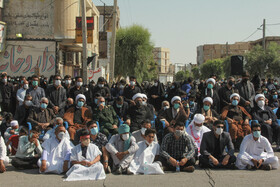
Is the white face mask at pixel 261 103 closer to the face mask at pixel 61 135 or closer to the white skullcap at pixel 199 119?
the white skullcap at pixel 199 119

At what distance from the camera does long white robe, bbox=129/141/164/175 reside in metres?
7.53

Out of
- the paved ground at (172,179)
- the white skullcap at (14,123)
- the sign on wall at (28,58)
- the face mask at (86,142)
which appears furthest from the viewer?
the sign on wall at (28,58)

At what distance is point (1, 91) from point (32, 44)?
41.9 ft

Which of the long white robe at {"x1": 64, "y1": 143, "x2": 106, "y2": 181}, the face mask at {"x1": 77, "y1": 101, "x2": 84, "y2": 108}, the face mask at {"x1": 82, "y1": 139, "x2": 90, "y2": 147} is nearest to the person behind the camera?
the long white robe at {"x1": 64, "y1": 143, "x2": 106, "y2": 181}

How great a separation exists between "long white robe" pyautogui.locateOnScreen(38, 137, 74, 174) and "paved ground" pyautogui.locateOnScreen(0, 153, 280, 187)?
0.20 meters

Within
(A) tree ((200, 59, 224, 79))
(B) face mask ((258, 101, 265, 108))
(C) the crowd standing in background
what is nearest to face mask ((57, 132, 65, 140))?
(C) the crowd standing in background

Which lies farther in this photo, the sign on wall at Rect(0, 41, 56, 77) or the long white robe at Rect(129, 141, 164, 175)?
the sign on wall at Rect(0, 41, 56, 77)

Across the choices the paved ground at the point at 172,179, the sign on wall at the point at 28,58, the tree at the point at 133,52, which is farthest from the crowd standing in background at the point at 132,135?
the tree at the point at 133,52

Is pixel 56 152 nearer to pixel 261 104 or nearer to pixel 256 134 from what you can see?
pixel 256 134

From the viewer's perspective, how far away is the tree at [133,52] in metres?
35.7

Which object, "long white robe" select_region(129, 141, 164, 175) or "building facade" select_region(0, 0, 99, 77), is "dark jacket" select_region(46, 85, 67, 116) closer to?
"long white robe" select_region(129, 141, 164, 175)

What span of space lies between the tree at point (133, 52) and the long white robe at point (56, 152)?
2762 centimetres

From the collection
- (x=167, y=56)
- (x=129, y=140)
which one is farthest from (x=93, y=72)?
(x=167, y=56)

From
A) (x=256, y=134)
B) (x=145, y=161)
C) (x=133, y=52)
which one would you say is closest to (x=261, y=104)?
(x=256, y=134)
